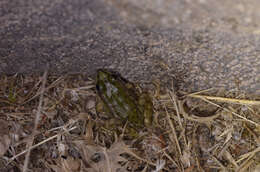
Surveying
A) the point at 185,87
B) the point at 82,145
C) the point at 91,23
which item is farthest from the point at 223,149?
the point at 91,23

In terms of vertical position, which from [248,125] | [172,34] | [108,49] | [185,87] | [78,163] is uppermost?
[172,34]

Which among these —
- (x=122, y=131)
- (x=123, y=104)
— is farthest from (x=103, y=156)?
(x=123, y=104)

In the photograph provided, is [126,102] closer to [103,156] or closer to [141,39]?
[103,156]

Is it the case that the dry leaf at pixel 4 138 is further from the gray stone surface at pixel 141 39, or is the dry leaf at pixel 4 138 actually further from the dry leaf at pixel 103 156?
the dry leaf at pixel 103 156

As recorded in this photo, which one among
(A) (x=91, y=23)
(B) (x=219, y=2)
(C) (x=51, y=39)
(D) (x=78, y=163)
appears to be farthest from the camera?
(D) (x=78, y=163)

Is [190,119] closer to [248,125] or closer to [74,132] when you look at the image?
[248,125]

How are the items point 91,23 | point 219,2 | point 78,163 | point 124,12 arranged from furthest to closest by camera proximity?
point 78,163, point 91,23, point 124,12, point 219,2
